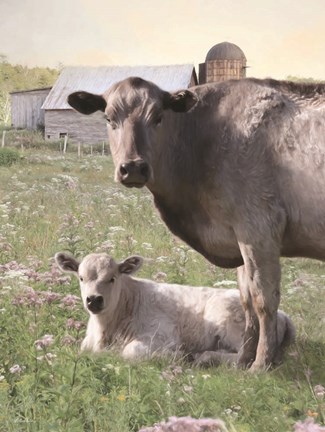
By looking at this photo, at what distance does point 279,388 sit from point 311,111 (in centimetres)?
256

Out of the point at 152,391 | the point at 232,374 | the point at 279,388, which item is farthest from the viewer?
the point at 232,374

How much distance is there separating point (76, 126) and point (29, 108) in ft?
26.8

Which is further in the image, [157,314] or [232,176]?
[157,314]

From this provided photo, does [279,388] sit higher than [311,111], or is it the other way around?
[311,111]

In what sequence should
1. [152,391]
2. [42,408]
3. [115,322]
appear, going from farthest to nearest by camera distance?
[115,322] < [152,391] < [42,408]

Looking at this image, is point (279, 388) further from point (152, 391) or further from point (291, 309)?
point (291, 309)

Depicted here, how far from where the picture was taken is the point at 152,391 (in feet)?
17.4

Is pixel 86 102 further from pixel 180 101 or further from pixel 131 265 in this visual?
pixel 131 265

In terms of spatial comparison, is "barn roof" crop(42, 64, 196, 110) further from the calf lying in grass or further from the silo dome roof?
the calf lying in grass

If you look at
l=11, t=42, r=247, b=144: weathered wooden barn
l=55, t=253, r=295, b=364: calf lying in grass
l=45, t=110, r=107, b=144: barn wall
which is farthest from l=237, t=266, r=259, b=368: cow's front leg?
l=45, t=110, r=107, b=144: barn wall

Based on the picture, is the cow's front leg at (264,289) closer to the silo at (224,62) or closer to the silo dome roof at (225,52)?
the silo at (224,62)

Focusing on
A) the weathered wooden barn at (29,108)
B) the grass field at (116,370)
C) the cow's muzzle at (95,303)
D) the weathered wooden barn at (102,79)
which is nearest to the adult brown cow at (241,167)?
the grass field at (116,370)

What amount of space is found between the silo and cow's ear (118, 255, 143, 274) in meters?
38.2

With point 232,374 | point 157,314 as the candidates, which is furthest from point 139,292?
point 232,374
